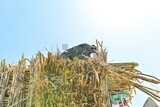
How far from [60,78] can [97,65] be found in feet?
1.21

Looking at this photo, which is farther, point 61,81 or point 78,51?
point 78,51

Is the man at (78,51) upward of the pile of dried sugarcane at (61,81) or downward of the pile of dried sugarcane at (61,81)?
upward

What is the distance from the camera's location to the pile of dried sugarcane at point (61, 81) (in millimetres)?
3406

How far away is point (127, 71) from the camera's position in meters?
3.71

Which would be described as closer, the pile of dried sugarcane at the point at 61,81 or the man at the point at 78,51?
the pile of dried sugarcane at the point at 61,81

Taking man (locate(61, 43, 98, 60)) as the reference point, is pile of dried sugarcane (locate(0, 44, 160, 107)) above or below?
below

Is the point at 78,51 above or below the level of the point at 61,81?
above

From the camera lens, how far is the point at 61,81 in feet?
11.3

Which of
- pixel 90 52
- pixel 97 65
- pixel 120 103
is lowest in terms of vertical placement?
pixel 120 103

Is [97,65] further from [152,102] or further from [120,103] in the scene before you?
[152,102]

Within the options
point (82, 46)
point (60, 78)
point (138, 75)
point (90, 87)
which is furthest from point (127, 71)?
point (82, 46)

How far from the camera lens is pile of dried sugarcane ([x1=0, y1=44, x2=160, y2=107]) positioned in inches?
134

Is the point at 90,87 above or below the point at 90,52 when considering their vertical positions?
below

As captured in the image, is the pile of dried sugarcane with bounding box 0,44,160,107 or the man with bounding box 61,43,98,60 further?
the man with bounding box 61,43,98,60
